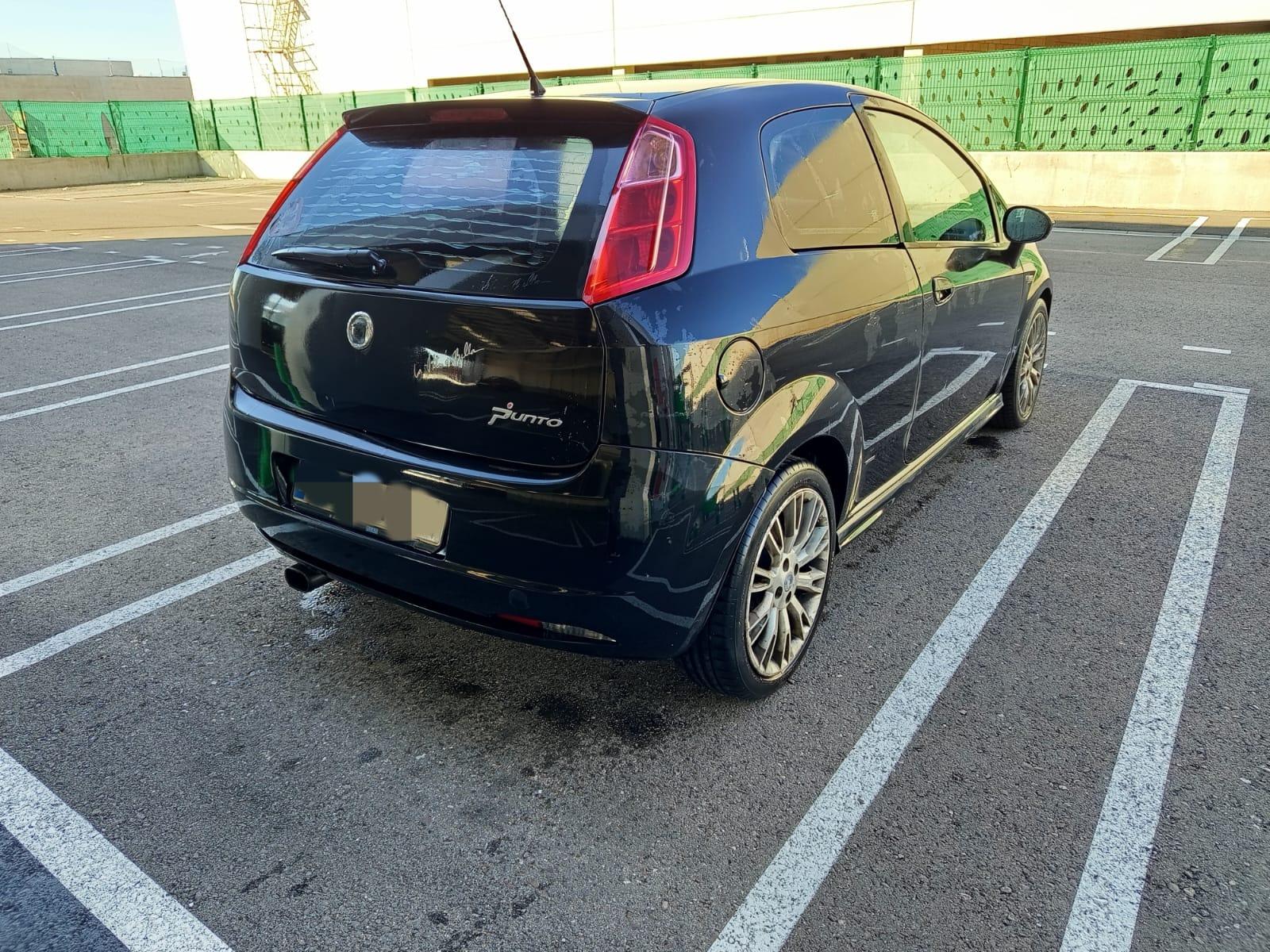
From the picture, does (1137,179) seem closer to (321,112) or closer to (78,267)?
(78,267)

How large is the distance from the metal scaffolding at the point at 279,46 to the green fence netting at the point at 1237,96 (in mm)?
29153

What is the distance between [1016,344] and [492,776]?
3.29m

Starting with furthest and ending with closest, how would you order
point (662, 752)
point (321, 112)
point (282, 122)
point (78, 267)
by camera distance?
point (282, 122) < point (321, 112) < point (78, 267) < point (662, 752)

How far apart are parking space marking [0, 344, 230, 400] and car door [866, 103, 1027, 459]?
17.8 feet

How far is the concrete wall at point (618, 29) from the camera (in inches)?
728

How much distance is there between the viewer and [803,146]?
273 centimetres

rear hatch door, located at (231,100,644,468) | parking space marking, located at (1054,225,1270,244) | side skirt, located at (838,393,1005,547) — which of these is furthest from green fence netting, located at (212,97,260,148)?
rear hatch door, located at (231,100,644,468)

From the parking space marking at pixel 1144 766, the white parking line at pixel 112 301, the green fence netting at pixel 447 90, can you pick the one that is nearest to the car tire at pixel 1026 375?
the parking space marking at pixel 1144 766

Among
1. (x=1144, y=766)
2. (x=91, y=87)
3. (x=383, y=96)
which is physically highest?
(x=91, y=87)

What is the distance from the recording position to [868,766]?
2.43 metres

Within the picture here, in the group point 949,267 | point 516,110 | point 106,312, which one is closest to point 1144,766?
point 949,267

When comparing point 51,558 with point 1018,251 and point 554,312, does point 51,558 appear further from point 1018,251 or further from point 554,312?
point 1018,251

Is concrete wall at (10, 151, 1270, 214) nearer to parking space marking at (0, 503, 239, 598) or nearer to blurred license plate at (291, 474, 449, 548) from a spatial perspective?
parking space marking at (0, 503, 239, 598)

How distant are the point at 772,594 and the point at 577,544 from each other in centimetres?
74
